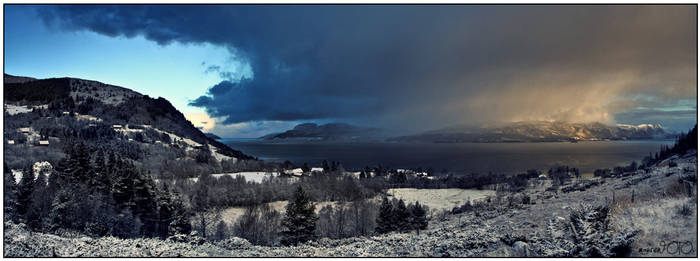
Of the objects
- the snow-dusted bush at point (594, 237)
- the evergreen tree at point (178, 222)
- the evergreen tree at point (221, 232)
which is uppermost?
the snow-dusted bush at point (594, 237)

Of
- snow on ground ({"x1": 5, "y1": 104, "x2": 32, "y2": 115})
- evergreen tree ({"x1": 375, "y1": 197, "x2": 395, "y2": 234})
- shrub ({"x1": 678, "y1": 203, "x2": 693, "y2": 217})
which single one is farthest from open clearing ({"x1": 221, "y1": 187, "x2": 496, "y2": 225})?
snow on ground ({"x1": 5, "y1": 104, "x2": 32, "y2": 115})

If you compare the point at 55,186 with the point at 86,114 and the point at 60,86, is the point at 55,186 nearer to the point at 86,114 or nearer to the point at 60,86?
the point at 86,114

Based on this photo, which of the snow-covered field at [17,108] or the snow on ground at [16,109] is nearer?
the snow on ground at [16,109]

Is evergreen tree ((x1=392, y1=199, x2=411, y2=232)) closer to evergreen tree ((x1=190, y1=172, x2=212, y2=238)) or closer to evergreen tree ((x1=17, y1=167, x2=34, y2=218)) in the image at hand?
evergreen tree ((x1=17, y1=167, x2=34, y2=218))

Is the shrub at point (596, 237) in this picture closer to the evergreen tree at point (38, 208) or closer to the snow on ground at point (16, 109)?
the evergreen tree at point (38, 208)

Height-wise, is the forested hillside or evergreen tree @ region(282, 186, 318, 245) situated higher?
the forested hillside

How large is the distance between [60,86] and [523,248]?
212 metres

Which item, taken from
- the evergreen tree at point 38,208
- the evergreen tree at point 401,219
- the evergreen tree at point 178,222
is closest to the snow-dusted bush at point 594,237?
the evergreen tree at point 401,219

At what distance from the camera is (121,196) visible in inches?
1134

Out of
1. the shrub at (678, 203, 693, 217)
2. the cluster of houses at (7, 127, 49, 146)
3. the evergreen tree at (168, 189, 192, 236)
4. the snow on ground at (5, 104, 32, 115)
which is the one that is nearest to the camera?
the shrub at (678, 203, 693, 217)

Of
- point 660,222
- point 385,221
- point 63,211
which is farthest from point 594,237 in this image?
point 63,211

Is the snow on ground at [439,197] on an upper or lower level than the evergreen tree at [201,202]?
lower

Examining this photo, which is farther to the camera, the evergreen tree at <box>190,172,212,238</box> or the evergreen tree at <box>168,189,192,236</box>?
the evergreen tree at <box>190,172,212,238</box>

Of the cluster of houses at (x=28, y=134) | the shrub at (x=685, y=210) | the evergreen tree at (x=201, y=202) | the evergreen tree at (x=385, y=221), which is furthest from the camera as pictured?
the cluster of houses at (x=28, y=134)
